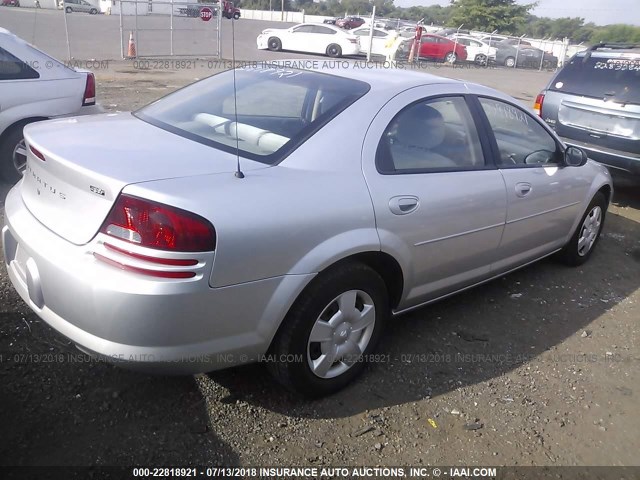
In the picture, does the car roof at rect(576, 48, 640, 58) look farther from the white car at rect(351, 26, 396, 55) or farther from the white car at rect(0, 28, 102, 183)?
the white car at rect(351, 26, 396, 55)

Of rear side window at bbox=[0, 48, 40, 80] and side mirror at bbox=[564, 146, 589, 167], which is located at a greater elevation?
rear side window at bbox=[0, 48, 40, 80]

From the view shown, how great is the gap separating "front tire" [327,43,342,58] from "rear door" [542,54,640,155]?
19.9m

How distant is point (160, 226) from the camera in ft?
7.03

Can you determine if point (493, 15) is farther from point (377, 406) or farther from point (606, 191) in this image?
point (377, 406)

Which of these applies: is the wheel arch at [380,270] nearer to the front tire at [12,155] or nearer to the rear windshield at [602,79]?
the front tire at [12,155]

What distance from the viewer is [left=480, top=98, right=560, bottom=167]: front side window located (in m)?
3.67

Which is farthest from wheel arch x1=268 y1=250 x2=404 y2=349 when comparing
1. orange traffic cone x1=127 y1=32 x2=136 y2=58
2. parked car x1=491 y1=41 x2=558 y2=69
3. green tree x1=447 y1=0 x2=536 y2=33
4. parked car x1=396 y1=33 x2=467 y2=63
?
green tree x1=447 y1=0 x2=536 y2=33

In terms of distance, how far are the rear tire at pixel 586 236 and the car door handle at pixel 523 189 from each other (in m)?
1.17

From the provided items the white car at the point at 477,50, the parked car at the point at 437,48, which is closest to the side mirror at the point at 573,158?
the parked car at the point at 437,48

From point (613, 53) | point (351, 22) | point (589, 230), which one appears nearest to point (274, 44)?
point (351, 22)

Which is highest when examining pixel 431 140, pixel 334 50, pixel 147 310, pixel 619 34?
pixel 619 34

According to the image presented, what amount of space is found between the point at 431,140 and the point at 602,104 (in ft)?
13.6

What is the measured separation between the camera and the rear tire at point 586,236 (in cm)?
467

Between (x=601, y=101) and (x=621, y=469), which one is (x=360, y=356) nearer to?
(x=621, y=469)
